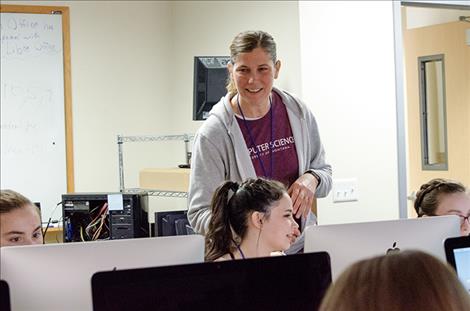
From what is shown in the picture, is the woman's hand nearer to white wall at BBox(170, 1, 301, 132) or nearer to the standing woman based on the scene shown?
the standing woman

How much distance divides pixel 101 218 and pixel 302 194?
4.59ft

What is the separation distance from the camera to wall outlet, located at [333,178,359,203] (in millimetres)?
3789

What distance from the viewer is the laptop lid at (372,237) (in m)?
1.76

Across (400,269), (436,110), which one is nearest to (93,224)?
(436,110)

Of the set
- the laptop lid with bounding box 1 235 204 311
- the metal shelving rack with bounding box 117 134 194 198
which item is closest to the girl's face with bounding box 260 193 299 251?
the laptop lid with bounding box 1 235 204 311

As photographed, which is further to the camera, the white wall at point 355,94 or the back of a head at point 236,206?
the white wall at point 355,94

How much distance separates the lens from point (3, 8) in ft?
14.4

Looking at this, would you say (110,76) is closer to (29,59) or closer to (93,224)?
(29,59)

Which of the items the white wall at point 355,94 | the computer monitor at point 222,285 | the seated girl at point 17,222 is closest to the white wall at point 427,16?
the white wall at point 355,94

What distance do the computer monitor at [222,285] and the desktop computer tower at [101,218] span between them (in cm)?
218

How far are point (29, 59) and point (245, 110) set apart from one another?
218 cm

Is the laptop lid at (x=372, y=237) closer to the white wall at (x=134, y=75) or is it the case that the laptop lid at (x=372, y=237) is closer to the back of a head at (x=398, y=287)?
the back of a head at (x=398, y=287)

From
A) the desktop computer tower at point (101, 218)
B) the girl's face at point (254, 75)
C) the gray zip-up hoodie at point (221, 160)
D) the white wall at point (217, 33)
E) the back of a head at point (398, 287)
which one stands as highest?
the white wall at point (217, 33)

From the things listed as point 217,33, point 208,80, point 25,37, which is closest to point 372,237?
point 208,80
